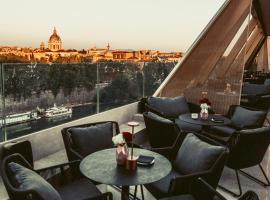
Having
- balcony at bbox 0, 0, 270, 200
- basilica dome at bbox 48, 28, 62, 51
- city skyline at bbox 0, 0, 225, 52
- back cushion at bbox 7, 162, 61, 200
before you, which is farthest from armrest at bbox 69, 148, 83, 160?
basilica dome at bbox 48, 28, 62, 51

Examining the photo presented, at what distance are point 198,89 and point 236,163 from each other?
132 inches

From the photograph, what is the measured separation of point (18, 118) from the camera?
3965 millimetres

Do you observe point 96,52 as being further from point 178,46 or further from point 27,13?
point 178,46

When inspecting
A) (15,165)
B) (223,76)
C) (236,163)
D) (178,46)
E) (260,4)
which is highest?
(260,4)

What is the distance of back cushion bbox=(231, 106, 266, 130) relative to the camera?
4.52 meters

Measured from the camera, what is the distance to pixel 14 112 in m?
3.86

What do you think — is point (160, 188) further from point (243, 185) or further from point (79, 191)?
point (243, 185)

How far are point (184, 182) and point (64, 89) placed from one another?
3898 mm

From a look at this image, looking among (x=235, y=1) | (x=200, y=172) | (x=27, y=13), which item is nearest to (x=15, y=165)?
(x=200, y=172)

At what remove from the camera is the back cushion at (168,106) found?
18.0 feet

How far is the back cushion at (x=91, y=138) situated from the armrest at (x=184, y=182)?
1235mm

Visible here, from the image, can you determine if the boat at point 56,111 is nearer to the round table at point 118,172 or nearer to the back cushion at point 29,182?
the round table at point 118,172

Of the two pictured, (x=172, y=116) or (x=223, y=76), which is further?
(x=223, y=76)

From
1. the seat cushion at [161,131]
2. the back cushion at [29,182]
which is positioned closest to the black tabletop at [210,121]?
the seat cushion at [161,131]
